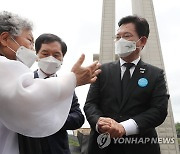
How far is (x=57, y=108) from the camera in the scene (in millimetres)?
1414

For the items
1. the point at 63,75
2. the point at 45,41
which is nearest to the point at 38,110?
the point at 63,75

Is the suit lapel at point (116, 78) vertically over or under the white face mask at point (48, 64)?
under

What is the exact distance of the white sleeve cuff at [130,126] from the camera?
1.96 metres

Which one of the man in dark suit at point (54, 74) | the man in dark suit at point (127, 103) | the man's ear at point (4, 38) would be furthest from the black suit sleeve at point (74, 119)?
the man's ear at point (4, 38)

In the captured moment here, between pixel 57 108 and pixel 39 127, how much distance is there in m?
0.14

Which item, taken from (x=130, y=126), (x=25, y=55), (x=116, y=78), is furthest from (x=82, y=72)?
(x=116, y=78)

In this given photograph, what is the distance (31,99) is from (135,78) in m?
1.18

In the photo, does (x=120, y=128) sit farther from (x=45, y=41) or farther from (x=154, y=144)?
(x=45, y=41)

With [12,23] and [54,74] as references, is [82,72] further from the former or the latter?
[54,74]

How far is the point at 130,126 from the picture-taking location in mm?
1975

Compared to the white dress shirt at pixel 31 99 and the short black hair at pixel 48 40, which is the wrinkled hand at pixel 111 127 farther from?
the short black hair at pixel 48 40

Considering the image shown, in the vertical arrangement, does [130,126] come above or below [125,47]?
below

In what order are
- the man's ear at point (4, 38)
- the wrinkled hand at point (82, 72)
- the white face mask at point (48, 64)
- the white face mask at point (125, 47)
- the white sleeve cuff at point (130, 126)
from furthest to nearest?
the white face mask at point (48, 64)
the white face mask at point (125, 47)
the white sleeve cuff at point (130, 126)
the man's ear at point (4, 38)
the wrinkled hand at point (82, 72)

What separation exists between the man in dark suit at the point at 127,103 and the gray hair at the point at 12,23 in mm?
875
